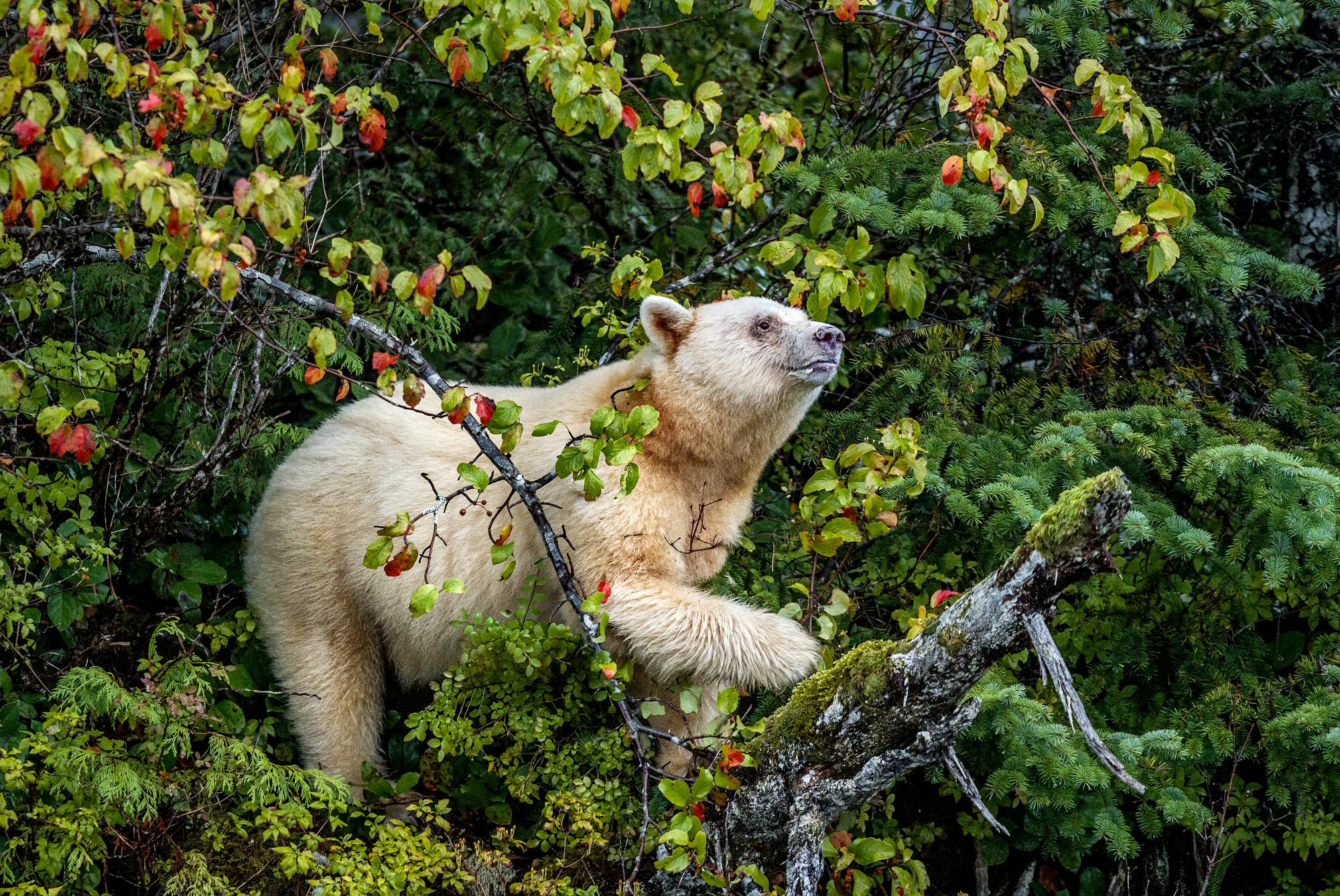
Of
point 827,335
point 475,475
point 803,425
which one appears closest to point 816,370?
point 827,335

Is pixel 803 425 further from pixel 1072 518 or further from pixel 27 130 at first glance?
pixel 27 130

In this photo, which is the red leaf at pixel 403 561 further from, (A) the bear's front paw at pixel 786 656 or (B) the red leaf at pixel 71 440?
(A) the bear's front paw at pixel 786 656

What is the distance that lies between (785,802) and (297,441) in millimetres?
3007

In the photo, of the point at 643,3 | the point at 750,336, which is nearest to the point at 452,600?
the point at 750,336

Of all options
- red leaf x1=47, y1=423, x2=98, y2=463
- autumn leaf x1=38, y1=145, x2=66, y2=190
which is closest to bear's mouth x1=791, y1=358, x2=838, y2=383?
red leaf x1=47, y1=423, x2=98, y2=463

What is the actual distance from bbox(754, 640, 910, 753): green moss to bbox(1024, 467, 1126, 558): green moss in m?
0.63

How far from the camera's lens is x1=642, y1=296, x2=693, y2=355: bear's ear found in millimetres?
A: 4695

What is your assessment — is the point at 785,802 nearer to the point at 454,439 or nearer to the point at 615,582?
the point at 615,582

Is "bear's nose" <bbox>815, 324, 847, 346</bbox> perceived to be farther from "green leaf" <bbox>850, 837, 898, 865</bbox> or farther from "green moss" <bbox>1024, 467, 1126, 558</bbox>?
"green leaf" <bbox>850, 837, 898, 865</bbox>

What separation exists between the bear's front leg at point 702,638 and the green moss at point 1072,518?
1.37 m

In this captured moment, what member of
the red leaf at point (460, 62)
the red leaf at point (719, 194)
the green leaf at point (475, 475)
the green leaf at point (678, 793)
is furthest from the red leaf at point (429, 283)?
the green leaf at point (678, 793)

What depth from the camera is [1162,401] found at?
5.05 metres

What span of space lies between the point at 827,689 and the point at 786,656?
0.50 m

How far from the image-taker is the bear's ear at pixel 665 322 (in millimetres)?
4695
